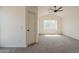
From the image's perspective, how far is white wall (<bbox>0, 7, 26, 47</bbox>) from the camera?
600 cm

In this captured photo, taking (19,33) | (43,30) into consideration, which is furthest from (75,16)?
(43,30)

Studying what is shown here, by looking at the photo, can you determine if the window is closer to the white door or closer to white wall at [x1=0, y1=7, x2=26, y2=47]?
the white door

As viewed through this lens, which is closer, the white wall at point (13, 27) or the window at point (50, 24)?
the white wall at point (13, 27)

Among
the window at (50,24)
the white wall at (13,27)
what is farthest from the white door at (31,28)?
the window at (50,24)

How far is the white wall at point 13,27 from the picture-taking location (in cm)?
600

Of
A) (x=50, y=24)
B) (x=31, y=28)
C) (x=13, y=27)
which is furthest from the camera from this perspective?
(x=50, y=24)

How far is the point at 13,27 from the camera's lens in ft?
19.9

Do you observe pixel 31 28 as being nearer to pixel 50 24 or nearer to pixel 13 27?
pixel 13 27

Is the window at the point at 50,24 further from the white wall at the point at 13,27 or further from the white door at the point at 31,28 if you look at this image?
the white wall at the point at 13,27

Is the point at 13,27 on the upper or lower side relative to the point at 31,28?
upper

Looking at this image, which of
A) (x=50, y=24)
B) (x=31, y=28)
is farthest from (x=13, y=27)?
(x=50, y=24)

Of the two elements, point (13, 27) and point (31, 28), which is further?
point (31, 28)

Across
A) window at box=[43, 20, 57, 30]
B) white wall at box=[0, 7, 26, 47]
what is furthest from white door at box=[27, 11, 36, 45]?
window at box=[43, 20, 57, 30]

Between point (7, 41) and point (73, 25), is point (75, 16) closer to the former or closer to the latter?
point (73, 25)
